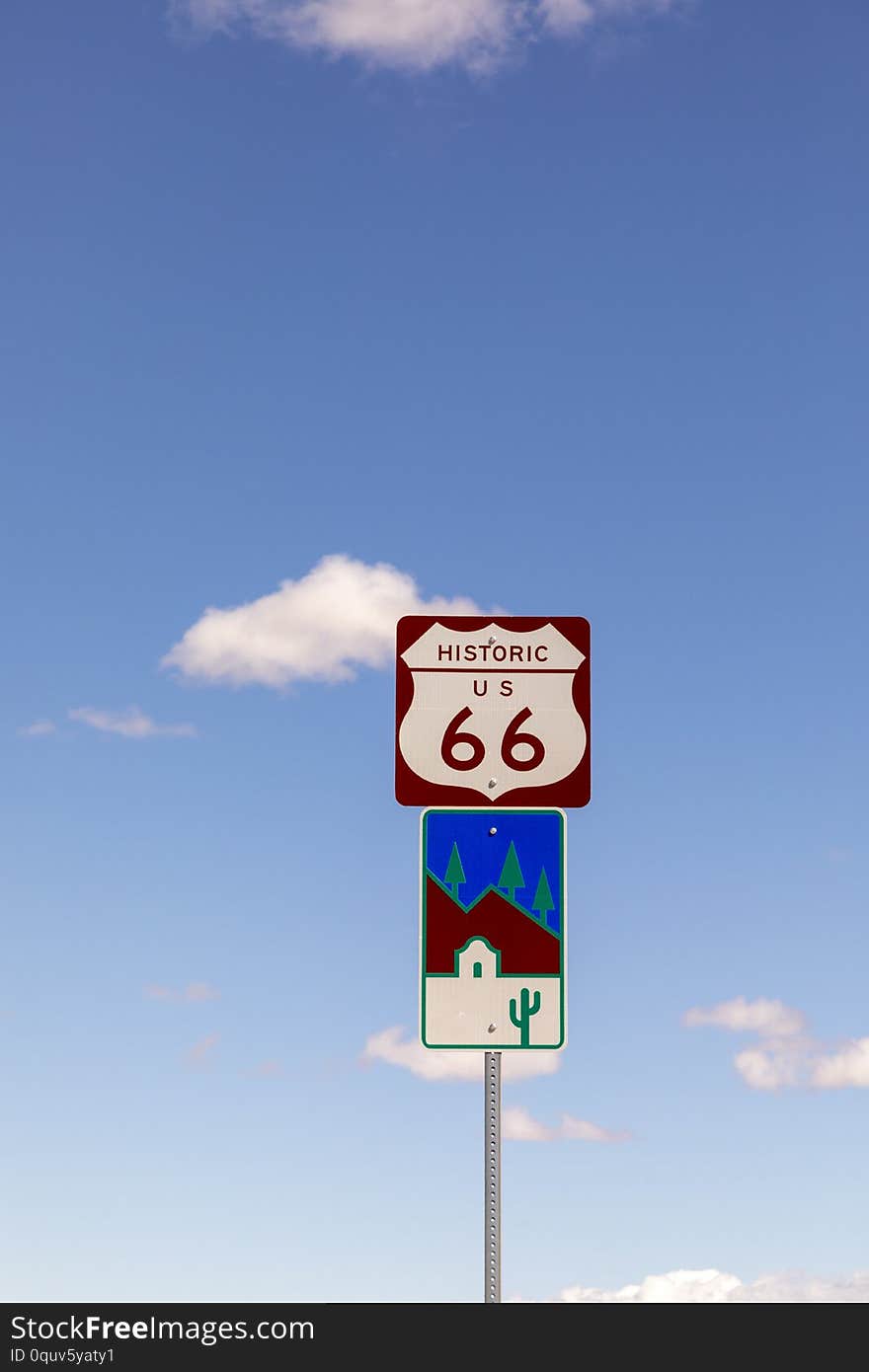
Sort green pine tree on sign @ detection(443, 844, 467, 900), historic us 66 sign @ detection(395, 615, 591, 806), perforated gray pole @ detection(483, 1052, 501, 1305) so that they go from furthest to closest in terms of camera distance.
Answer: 1. historic us 66 sign @ detection(395, 615, 591, 806)
2. green pine tree on sign @ detection(443, 844, 467, 900)
3. perforated gray pole @ detection(483, 1052, 501, 1305)

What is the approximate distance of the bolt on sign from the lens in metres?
9.94

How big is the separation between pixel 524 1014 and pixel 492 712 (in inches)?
81.8

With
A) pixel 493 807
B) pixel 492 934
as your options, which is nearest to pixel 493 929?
pixel 492 934

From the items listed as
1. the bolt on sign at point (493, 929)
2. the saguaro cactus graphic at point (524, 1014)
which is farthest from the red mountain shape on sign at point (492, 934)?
the saguaro cactus graphic at point (524, 1014)

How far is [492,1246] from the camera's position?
31.2 feet

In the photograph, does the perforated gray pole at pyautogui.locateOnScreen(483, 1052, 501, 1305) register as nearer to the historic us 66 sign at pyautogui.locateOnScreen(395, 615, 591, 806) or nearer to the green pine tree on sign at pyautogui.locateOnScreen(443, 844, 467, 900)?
the green pine tree on sign at pyautogui.locateOnScreen(443, 844, 467, 900)

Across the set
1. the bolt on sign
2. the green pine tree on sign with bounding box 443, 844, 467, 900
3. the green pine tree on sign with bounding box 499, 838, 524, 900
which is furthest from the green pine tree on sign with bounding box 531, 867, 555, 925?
the green pine tree on sign with bounding box 443, 844, 467, 900

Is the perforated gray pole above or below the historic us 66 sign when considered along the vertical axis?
below

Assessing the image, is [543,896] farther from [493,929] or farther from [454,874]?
[454,874]

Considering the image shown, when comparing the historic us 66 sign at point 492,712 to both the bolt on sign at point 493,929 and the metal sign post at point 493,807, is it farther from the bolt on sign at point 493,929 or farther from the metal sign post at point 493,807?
the bolt on sign at point 493,929

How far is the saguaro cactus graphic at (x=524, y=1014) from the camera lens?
9.95 metres
